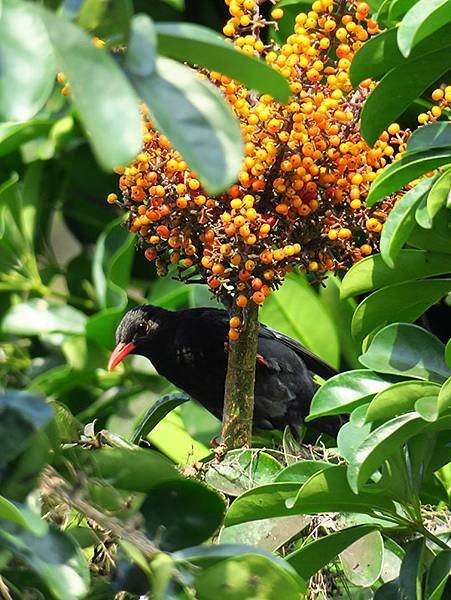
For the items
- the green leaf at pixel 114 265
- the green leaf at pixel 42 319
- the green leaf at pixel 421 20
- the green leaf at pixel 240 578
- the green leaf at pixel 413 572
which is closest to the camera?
the green leaf at pixel 240 578

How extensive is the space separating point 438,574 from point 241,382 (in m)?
0.54

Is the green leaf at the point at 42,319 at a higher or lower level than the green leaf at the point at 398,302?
lower

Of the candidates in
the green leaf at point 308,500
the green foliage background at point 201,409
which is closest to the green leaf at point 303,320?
the green foliage background at point 201,409

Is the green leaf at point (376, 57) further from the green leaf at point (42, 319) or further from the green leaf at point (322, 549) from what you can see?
the green leaf at point (42, 319)

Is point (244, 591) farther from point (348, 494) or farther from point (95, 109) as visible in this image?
point (348, 494)

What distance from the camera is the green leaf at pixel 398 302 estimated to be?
1.80 metres

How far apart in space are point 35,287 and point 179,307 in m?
0.47

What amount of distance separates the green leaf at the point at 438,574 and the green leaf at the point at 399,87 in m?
0.64

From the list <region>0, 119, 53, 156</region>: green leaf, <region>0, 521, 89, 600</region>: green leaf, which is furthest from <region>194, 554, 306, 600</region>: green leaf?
<region>0, 119, 53, 156</region>: green leaf

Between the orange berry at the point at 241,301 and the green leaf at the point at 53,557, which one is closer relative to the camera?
the green leaf at the point at 53,557

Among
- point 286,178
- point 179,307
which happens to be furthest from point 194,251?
point 179,307

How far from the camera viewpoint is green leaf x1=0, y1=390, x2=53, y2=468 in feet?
3.00

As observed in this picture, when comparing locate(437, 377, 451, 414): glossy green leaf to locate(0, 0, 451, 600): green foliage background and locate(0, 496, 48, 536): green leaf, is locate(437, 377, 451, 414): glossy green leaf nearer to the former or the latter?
locate(0, 0, 451, 600): green foliage background

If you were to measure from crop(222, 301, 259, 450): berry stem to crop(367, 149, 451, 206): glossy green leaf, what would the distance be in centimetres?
37
